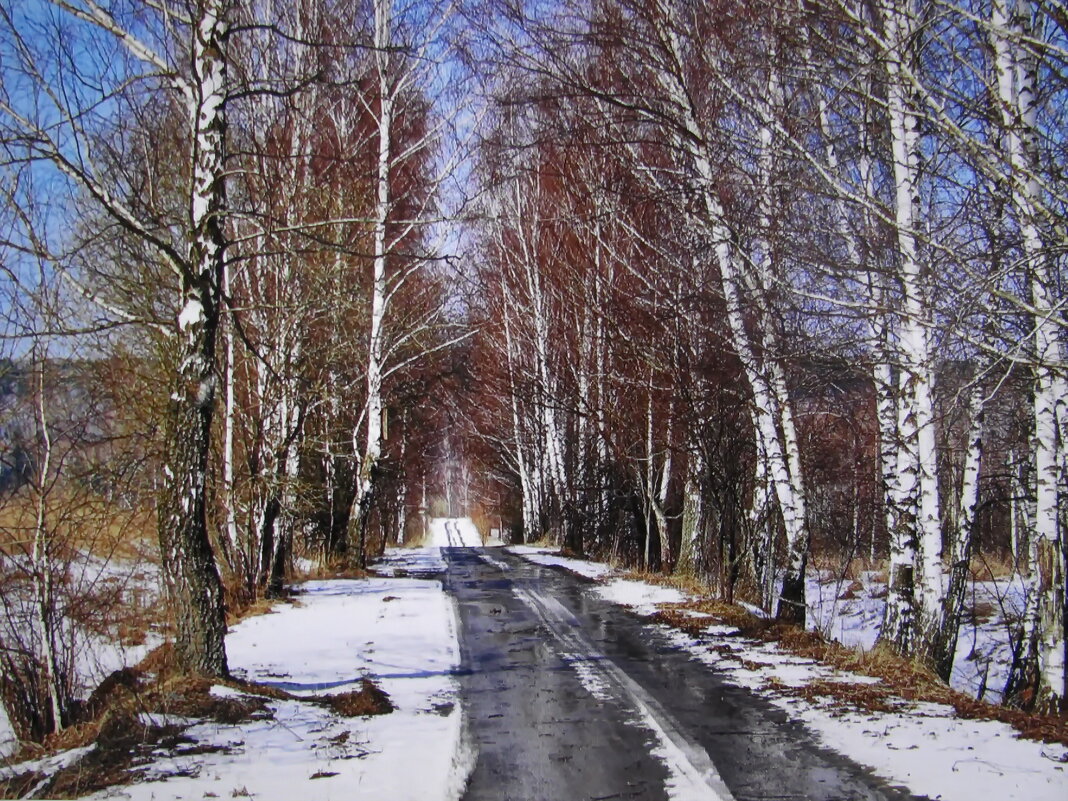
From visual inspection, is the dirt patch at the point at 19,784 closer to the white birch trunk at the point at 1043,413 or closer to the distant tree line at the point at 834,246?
the distant tree line at the point at 834,246

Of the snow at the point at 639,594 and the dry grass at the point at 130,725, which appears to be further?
the snow at the point at 639,594

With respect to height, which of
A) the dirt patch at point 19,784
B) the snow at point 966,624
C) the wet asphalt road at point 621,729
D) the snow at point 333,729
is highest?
the dirt patch at point 19,784

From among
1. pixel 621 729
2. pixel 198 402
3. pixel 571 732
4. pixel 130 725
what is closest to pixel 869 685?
pixel 621 729

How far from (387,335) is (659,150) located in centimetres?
690

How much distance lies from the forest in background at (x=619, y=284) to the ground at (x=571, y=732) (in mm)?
1310

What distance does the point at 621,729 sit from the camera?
603cm

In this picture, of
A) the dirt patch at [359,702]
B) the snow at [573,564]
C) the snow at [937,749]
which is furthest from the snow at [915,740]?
the snow at [573,564]

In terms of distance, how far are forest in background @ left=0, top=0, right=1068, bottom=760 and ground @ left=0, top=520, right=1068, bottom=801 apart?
1.31 metres

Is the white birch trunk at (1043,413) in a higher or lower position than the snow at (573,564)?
higher

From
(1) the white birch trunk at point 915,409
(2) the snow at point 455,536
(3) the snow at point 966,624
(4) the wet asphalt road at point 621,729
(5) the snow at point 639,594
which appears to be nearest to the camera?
(4) the wet asphalt road at point 621,729

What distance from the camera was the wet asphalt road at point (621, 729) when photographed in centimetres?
484

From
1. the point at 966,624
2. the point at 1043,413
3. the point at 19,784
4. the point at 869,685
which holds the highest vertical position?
the point at 1043,413

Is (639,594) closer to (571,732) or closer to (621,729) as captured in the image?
(621,729)

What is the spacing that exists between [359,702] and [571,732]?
1644mm
